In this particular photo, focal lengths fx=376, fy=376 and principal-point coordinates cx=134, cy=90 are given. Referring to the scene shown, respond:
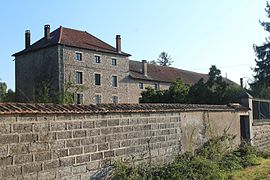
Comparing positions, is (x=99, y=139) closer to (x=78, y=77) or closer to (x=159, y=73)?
(x=78, y=77)

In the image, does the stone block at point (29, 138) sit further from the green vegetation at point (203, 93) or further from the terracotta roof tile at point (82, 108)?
the green vegetation at point (203, 93)

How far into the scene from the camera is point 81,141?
27.0 ft

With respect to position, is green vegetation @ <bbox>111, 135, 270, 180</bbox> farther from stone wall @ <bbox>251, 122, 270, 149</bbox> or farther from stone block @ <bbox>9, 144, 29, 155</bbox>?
stone block @ <bbox>9, 144, 29, 155</bbox>

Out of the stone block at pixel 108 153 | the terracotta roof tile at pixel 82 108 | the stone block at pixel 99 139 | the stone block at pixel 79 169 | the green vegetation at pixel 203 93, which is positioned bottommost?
the stone block at pixel 79 169

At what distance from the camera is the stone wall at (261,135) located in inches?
719

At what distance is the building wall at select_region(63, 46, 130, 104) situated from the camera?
46.2 meters

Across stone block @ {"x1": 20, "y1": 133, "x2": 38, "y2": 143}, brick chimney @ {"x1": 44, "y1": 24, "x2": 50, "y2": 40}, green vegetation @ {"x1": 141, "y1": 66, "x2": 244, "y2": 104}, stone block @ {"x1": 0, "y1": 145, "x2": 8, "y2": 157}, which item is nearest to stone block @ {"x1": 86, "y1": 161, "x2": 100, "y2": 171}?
stone block @ {"x1": 20, "y1": 133, "x2": 38, "y2": 143}

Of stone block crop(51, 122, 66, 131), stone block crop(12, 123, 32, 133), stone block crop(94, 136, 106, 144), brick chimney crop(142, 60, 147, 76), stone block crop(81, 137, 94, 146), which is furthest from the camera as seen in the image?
brick chimney crop(142, 60, 147, 76)

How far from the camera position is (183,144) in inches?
491

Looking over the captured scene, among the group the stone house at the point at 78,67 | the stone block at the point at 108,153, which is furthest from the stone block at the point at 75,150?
the stone house at the point at 78,67

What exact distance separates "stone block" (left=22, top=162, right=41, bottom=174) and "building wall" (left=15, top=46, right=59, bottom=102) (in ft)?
123

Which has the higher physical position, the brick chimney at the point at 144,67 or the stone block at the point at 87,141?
the brick chimney at the point at 144,67

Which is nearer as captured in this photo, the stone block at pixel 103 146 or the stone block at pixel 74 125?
the stone block at pixel 74 125

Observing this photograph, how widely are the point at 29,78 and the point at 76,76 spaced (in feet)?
21.3
